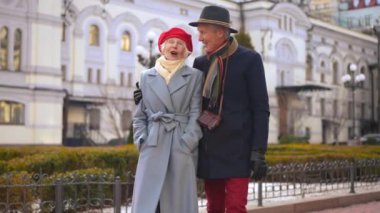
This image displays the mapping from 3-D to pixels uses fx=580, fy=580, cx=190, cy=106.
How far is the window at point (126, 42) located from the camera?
116 ft

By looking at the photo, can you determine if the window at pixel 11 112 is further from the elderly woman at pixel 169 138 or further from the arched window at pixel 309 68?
the arched window at pixel 309 68

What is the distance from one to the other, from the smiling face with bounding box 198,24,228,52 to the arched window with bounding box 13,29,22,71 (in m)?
25.0

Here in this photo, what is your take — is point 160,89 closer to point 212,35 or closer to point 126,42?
point 212,35

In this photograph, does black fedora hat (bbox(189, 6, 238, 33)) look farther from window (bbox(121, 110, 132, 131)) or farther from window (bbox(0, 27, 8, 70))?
window (bbox(121, 110, 132, 131))

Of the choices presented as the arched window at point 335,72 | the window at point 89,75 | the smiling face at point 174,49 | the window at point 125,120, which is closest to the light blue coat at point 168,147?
the smiling face at point 174,49

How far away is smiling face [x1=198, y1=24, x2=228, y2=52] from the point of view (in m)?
4.68

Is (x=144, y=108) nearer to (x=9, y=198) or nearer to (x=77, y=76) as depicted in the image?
(x=9, y=198)

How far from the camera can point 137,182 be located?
4418 millimetres

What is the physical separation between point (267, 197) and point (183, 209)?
561 centimetres

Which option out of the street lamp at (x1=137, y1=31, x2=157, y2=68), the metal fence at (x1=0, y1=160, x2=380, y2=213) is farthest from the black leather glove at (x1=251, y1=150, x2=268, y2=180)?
the street lamp at (x1=137, y1=31, x2=157, y2=68)

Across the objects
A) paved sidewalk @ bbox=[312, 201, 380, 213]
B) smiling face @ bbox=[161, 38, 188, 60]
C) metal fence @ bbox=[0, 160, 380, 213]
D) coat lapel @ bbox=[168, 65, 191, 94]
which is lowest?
paved sidewalk @ bbox=[312, 201, 380, 213]

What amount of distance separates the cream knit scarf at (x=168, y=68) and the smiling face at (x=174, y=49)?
4cm

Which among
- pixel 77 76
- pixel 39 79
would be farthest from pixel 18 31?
pixel 77 76

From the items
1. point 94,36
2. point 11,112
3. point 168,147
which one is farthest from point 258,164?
point 94,36
